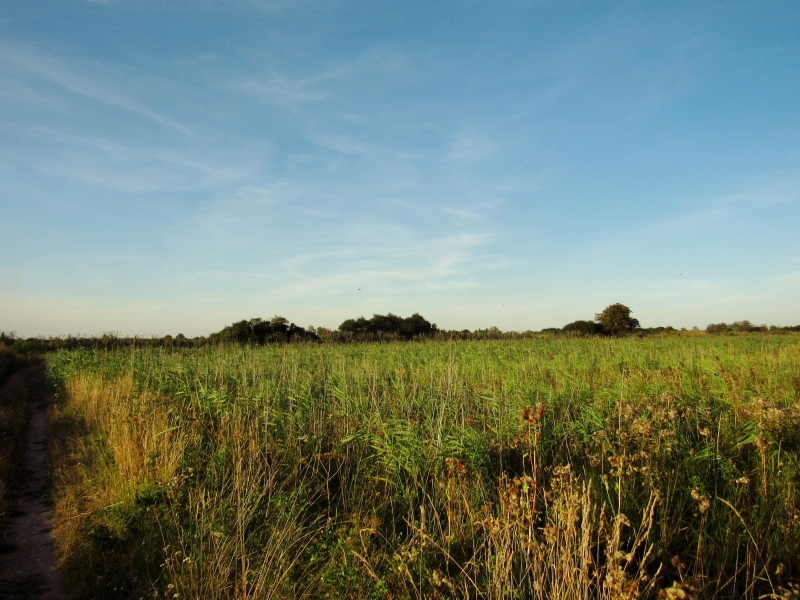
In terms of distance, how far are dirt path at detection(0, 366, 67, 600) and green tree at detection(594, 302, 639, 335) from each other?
3542cm

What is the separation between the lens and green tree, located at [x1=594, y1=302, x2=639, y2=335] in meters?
35.6

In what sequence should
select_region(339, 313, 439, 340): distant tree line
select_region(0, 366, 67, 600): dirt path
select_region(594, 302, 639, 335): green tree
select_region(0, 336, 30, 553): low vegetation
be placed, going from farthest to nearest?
select_region(594, 302, 639, 335): green tree, select_region(339, 313, 439, 340): distant tree line, select_region(0, 336, 30, 553): low vegetation, select_region(0, 366, 67, 600): dirt path

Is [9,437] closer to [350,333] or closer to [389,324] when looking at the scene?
[350,333]

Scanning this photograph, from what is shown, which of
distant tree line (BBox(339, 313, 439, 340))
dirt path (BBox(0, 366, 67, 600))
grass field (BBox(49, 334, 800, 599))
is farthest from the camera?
distant tree line (BBox(339, 313, 439, 340))

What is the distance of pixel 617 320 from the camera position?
119 feet

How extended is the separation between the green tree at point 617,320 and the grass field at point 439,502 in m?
31.2

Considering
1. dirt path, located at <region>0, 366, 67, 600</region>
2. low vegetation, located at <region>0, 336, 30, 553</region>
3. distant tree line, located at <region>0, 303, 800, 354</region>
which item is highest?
distant tree line, located at <region>0, 303, 800, 354</region>

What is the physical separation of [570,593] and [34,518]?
5371 mm

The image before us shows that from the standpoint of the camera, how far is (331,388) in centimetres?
713

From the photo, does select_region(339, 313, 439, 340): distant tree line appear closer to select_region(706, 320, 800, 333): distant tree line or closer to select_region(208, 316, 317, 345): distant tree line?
select_region(208, 316, 317, 345): distant tree line

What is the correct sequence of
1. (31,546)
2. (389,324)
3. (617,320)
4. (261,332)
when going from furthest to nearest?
1. (617,320)
2. (389,324)
3. (261,332)
4. (31,546)

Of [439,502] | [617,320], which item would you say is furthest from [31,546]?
Answer: [617,320]

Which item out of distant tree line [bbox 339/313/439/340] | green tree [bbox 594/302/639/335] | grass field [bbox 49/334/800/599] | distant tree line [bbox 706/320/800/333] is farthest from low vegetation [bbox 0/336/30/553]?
distant tree line [bbox 706/320/800/333]

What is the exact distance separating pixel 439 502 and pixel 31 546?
3.73 metres
